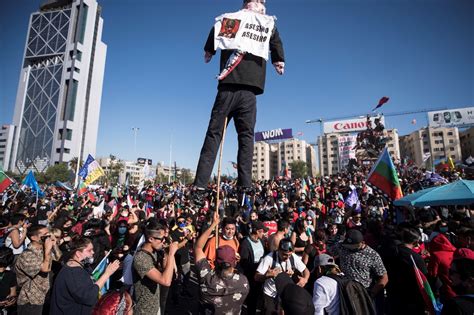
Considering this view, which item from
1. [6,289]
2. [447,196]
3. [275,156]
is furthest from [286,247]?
[275,156]

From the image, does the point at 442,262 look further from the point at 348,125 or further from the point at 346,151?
the point at 348,125

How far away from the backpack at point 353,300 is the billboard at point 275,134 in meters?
63.6

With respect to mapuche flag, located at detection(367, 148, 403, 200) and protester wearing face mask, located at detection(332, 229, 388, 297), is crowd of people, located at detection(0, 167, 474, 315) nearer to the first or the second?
protester wearing face mask, located at detection(332, 229, 388, 297)

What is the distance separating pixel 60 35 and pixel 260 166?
83.7 m

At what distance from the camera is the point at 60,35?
270ft

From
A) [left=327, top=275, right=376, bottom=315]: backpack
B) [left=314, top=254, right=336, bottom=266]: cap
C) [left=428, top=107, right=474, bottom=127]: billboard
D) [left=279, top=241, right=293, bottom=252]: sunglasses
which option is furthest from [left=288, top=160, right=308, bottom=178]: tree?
[left=327, top=275, right=376, bottom=315]: backpack

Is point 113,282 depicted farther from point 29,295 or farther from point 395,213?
point 395,213

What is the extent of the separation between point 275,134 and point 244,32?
214 feet

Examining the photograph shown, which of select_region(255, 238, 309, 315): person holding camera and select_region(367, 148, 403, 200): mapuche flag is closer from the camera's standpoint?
select_region(255, 238, 309, 315): person holding camera

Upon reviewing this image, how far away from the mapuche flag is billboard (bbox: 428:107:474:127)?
194 feet

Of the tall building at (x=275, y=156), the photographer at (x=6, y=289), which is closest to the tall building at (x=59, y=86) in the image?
the tall building at (x=275, y=156)

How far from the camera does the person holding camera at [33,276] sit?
12.6ft

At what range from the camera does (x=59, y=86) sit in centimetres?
7806

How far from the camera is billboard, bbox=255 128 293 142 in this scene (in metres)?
66.3
